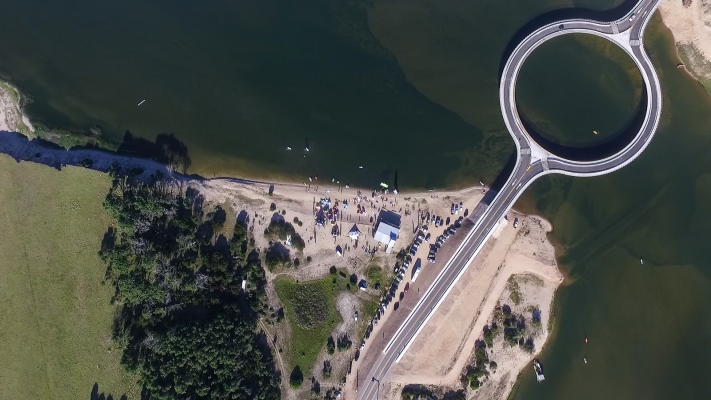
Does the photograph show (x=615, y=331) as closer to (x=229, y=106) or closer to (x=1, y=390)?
(x=229, y=106)

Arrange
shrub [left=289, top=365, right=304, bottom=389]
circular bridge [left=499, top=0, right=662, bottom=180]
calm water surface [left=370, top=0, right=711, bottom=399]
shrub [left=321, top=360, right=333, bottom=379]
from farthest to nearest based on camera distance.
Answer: calm water surface [left=370, top=0, right=711, bottom=399], circular bridge [left=499, top=0, right=662, bottom=180], shrub [left=321, top=360, right=333, bottom=379], shrub [left=289, top=365, right=304, bottom=389]

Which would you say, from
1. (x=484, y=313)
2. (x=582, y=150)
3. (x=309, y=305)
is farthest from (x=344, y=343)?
(x=582, y=150)

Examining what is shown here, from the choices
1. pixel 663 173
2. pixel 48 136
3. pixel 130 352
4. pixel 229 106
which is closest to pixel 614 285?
pixel 663 173

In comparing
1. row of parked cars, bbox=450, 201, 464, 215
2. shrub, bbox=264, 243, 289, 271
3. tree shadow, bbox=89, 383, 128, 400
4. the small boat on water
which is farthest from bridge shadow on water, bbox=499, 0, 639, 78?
tree shadow, bbox=89, 383, 128, 400

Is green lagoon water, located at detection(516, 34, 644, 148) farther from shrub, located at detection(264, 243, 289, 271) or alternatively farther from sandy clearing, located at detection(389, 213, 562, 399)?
shrub, located at detection(264, 243, 289, 271)

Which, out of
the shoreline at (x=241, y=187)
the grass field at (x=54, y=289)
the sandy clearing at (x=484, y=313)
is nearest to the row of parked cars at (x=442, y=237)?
the shoreline at (x=241, y=187)

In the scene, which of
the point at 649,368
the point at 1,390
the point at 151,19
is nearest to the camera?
the point at 1,390

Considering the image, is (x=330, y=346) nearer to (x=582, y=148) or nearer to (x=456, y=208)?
(x=456, y=208)
